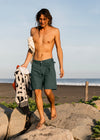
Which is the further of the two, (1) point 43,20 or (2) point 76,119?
(2) point 76,119

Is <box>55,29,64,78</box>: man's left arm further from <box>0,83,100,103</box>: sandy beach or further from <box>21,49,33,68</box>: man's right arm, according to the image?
<box>0,83,100,103</box>: sandy beach

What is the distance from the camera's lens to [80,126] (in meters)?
5.25

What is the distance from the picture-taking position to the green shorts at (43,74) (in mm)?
5465

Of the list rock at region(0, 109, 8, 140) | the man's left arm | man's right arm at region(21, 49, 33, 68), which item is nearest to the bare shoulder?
man's right arm at region(21, 49, 33, 68)

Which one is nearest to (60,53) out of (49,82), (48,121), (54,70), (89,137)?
(54,70)

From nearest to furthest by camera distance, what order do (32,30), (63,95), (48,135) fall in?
1. (48,135)
2. (32,30)
3. (63,95)

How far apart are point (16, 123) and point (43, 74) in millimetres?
1615

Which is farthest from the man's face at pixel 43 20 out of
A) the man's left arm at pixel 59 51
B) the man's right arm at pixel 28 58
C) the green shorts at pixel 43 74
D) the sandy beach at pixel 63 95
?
the sandy beach at pixel 63 95

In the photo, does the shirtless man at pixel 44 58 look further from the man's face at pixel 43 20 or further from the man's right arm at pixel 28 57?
the man's right arm at pixel 28 57

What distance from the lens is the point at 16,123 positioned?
19.4ft

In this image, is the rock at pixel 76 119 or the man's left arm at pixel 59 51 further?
the man's left arm at pixel 59 51

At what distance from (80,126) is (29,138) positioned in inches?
56.0

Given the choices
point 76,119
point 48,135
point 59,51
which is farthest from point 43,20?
point 48,135

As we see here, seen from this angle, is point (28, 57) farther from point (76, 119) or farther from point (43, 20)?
point (76, 119)
